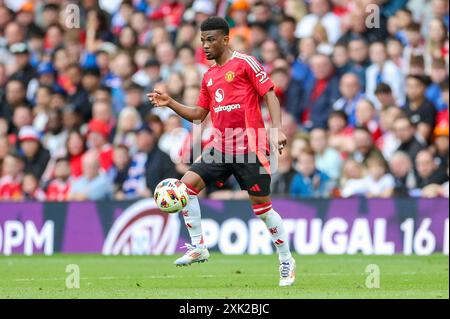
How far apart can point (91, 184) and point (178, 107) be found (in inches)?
303

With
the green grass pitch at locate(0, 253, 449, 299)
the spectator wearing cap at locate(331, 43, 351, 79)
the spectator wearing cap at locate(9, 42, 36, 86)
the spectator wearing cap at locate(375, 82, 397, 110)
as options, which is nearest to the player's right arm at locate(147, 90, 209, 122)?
the green grass pitch at locate(0, 253, 449, 299)

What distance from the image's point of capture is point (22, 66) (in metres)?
24.2

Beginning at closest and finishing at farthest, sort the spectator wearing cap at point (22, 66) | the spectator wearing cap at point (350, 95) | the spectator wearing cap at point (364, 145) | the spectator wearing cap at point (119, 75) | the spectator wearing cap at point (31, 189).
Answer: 1. the spectator wearing cap at point (364, 145)
2. the spectator wearing cap at point (350, 95)
3. the spectator wearing cap at point (31, 189)
4. the spectator wearing cap at point (119, 75)
5. the spectator wearing cap at point (22, 66)

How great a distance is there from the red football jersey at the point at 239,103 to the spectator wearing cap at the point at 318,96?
739 centimetres

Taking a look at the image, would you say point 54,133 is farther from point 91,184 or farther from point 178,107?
point 178,107

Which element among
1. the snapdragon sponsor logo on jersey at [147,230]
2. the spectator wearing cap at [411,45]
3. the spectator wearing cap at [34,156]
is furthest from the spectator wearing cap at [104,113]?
the spectator wearing cap at [411,45]

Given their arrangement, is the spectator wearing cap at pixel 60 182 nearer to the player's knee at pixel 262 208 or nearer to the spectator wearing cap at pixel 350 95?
the spectator wearing cap at pixel 350 95

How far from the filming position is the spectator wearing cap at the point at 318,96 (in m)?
20.4

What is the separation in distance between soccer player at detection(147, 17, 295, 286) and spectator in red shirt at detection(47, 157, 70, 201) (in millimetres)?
8117

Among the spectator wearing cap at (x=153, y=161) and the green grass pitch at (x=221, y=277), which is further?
the spectator wearing cap at (x=153, y=161)

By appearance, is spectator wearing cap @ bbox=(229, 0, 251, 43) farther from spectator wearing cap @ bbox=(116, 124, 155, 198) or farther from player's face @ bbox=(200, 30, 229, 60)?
player's face @ bbox=(200, 30, 229, 60)

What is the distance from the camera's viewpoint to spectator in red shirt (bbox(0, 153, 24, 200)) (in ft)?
70.1
